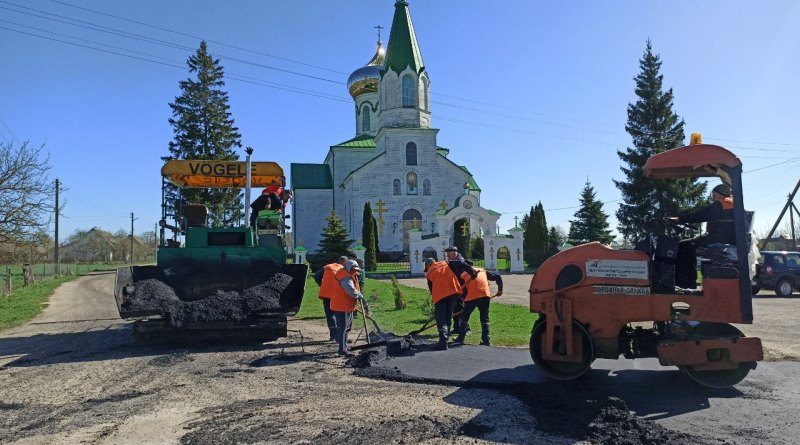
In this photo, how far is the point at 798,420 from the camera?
511 cm

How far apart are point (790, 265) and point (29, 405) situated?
22.4 metres

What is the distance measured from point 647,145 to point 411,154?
53.2ft

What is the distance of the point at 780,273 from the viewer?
19.7 m

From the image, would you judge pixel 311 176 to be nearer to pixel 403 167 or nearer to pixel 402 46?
Answer: pixel 403 167

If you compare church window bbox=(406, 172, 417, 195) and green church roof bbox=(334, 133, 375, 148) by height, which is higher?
green church roof bbox=(334, 133, 375, 148)

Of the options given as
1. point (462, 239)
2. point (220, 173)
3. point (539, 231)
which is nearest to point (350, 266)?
point (220, 173)

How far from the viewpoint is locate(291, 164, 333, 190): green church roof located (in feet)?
151

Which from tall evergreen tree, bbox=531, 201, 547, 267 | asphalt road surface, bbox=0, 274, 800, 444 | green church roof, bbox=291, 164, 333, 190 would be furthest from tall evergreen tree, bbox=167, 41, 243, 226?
asphalt road surface, bbox=0, 274, 800, 444

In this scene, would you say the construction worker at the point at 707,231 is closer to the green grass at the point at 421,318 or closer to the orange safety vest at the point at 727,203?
the orange safety vest at the point at 727,203

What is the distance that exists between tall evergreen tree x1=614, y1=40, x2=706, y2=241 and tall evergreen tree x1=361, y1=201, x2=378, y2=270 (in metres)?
16.3

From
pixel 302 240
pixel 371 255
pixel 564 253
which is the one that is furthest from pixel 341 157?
pixel 564 253

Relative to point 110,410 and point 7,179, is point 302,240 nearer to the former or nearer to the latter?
point 7,179

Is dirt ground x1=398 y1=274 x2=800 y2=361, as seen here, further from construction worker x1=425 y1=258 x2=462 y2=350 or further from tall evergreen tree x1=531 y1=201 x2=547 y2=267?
tall evergreen tree x1=531 y1=201 x2=547 y2=267

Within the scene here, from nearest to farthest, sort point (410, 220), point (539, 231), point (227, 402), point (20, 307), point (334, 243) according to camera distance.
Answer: point (227, 402)
point (20, 307)
point (334, 243)
point (539, 231)
point (410, 220)
